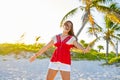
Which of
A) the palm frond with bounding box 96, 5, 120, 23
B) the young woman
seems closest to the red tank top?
the young woman

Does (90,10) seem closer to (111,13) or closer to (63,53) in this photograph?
(111,13)

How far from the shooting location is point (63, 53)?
6555mm

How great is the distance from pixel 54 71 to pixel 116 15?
21977mm

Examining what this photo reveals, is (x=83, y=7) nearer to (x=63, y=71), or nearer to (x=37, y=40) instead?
(x=37, y=40)

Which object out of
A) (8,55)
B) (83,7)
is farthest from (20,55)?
(83,7)

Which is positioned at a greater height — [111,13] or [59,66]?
[111,13]

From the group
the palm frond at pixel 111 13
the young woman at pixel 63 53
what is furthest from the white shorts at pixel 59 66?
the palm frond at pixel 111 13

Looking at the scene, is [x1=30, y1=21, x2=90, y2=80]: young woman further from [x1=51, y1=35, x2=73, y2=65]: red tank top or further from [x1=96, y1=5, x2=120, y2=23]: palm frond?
[x1=96, y1=5, x2=120, y2=23]: palm frond

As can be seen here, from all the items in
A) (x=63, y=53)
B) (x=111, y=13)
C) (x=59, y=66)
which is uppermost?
(x=111, y=13)

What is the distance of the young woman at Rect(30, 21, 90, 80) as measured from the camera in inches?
254

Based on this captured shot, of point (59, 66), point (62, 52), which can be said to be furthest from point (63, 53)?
point (59, 66)

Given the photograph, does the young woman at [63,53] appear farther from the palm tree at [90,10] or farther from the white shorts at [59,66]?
the palm tree at [90,10]

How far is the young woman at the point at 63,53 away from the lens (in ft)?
21.1

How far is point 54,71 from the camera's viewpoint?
6.43 meters
